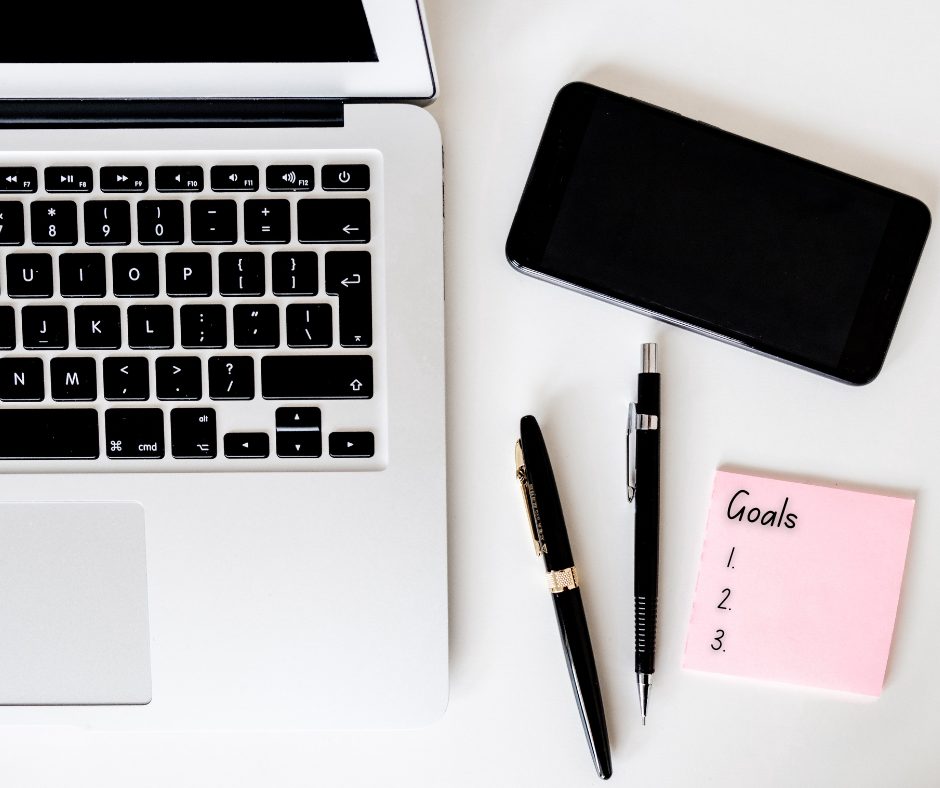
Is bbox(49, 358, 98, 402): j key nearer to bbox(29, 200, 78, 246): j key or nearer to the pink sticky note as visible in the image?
bbox(29, 200, 78, 246): j key

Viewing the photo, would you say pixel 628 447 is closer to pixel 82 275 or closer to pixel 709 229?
pixel 709 229

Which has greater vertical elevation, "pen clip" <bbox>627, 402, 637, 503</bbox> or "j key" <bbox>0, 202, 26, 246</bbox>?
"j key" <bbox>0, 202, 26, 246</bbox>

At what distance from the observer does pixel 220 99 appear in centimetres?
41

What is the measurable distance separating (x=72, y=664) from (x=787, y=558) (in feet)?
1.37

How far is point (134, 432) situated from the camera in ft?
1.33

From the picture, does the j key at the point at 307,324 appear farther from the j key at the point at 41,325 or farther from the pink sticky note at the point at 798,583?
the pink sticky note at the point at 798,583

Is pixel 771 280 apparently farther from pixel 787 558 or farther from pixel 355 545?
pixel 355 545

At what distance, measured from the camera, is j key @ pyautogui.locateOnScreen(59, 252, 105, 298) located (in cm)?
40

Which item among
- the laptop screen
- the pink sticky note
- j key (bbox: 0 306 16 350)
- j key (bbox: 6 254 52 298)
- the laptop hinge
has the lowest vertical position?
the pink sticky note

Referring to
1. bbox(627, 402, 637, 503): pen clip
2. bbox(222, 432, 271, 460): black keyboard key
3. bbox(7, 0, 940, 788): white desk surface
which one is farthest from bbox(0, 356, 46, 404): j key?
bbox(627, 402, 637, 503): pen clip

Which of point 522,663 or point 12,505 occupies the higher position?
point 12,505

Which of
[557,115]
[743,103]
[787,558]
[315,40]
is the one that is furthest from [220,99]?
[787,558]

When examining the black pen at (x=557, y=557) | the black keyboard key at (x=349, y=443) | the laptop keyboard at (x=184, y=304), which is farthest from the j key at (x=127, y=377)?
the black pen at (x=557, y=557)

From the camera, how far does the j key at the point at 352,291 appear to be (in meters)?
0.40
